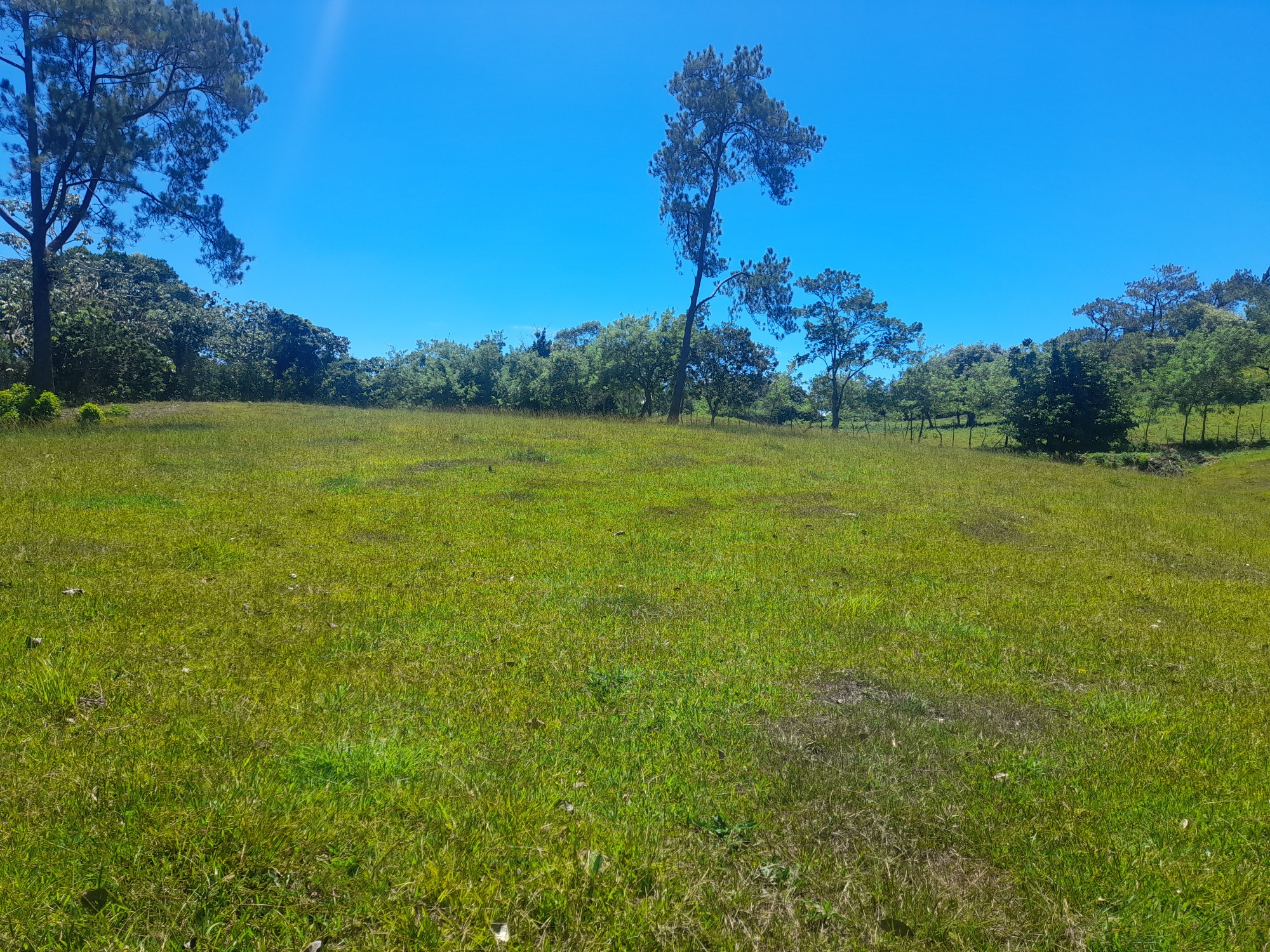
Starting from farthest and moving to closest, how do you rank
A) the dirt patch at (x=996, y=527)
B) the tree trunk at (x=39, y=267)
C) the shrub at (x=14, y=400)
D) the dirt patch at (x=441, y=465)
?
1. the tree trunk at (x=39, y=267)
2. the shrub at (x=14, y=400)
3. the dirt patch at (x=441, y=465)
4. the dirt patch at (x=996, y=527)

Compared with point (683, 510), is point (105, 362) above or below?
above

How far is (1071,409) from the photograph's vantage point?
130 feet

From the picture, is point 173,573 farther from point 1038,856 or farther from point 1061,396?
point 1061,396

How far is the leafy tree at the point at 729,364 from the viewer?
4956 cm

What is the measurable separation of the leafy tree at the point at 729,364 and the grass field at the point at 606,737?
40.8m

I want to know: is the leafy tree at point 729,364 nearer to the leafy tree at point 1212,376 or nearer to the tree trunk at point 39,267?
the leafy tree at point 1212,376

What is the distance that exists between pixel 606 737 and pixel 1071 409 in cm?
4656

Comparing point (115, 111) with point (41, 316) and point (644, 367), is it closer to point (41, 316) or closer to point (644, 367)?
point (41, 316)

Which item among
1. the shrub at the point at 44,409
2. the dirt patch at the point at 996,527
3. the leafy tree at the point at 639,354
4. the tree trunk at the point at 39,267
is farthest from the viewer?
the leafy tree at the point at 639,354

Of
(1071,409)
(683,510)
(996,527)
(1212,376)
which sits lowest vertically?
(996,527)

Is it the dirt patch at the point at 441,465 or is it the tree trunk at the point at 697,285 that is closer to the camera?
the dirt patch at the point at 441,465

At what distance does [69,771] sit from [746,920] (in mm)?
3827

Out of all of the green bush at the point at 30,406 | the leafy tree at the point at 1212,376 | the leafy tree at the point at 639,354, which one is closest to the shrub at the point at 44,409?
the green bush at the point at 30,406

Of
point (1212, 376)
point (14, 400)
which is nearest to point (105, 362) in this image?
point (14, 400)
